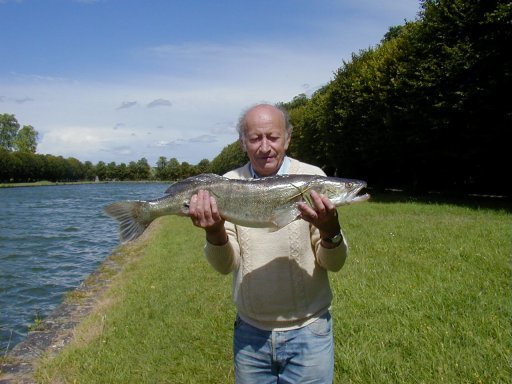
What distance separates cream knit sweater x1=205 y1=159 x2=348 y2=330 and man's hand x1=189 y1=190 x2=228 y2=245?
0.05m

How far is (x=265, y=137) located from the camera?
3258mm

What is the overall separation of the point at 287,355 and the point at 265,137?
1453mm

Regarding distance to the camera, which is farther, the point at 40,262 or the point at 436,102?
the point at 436,102

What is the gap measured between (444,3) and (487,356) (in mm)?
23435

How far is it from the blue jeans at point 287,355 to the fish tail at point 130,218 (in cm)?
139

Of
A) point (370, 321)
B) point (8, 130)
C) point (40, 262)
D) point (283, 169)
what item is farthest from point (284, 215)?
point (8, 130)

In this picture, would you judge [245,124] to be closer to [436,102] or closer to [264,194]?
[264,194]

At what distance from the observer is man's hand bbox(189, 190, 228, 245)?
3271 millimetres

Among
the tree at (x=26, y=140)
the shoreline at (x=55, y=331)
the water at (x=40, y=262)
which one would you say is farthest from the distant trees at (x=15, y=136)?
the shoreline at (x=55, y=331)

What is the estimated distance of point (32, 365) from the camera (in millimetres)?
7648

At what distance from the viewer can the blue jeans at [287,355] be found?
Answer: 10.3 ft

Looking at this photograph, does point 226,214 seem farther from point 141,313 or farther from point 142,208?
point 141,313

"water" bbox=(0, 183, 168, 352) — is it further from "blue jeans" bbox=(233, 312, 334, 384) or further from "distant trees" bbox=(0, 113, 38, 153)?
"distant trees" bbox=(0, 113, 38, 153)

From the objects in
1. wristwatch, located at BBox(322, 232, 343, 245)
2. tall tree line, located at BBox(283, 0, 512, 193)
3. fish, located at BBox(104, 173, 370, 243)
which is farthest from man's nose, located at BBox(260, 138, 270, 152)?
tall tree line, located at BBox(283, 0, 512, 193)
